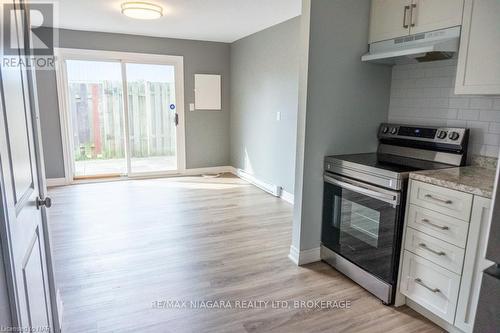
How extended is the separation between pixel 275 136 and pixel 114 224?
2.49 metres

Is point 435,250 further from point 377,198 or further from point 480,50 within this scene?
point 480,50

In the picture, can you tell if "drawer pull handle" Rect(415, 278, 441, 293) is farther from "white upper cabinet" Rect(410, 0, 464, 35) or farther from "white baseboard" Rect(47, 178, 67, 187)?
"white baseboard" Rect(47, 178, 67, 187)

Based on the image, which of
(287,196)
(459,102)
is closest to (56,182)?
(287,196)

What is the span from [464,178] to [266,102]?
3.37 metres

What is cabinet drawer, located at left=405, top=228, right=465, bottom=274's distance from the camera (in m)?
1.85

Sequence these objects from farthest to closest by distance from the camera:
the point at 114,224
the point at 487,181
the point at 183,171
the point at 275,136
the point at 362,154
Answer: the point at 183,171
the point at 275,136
the point at 114,224
the point at 362,154
the point at 487,181

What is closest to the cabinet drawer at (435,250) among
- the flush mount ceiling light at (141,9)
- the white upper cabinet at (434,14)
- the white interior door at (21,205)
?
the white upper cabinet at (434,14)

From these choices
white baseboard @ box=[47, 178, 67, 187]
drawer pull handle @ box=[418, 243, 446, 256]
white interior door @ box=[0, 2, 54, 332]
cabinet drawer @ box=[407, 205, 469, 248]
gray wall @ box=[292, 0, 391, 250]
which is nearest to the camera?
white interior door @ box=[0, 2, 54, 332]

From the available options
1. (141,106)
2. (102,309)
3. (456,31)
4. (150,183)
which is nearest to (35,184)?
(102,309)

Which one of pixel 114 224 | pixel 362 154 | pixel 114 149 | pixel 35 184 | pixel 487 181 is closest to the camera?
pixel 35 184

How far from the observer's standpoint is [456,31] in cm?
207

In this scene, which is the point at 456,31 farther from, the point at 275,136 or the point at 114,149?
the point at 114,149

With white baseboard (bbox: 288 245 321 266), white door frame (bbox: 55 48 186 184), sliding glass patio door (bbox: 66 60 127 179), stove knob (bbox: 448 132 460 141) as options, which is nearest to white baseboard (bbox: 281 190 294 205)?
white baseboard (bbox: 288 245 321 266)

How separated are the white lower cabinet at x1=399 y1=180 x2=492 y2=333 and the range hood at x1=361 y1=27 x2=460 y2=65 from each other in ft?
2.89
